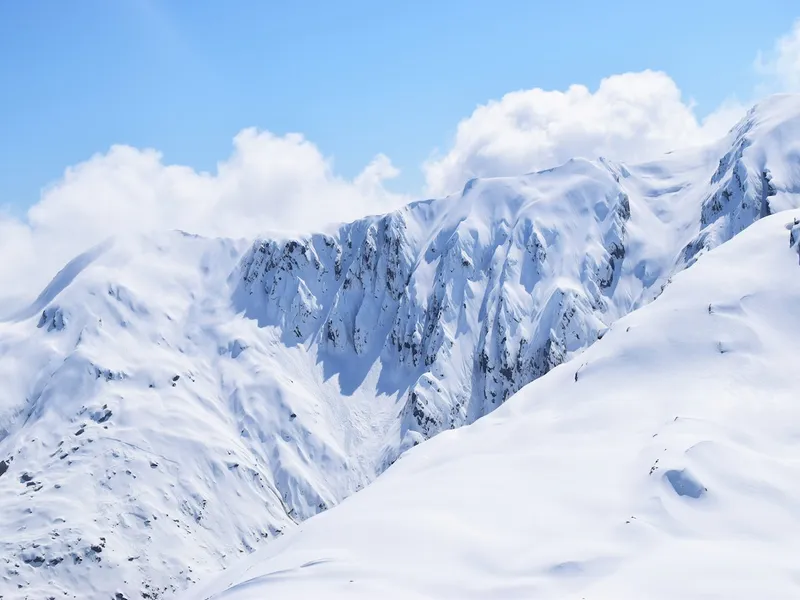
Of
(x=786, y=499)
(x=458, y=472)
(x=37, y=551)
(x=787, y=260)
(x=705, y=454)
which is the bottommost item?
(x=786, y=499)

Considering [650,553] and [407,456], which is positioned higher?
[407,456]

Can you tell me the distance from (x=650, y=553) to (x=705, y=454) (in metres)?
17.6

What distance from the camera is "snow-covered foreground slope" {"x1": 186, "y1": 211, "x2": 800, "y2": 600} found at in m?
55.7

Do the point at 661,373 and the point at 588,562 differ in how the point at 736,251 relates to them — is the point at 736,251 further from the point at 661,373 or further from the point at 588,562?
the point at 588,562

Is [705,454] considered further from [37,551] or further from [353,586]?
[37,551]

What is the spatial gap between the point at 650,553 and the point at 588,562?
5.14m

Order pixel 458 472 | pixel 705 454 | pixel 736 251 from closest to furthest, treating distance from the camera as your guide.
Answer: pixel 705 454, pixel 458 472, pixel 736 251

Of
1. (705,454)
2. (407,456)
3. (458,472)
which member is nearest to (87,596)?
(407,456)

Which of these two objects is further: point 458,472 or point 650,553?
point 458,472

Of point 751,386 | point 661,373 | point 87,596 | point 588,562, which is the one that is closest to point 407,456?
point 661,373

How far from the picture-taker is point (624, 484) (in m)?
71.9

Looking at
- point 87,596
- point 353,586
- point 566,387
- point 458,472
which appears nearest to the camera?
point 353,586

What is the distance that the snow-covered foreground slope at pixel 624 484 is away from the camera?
5569cm

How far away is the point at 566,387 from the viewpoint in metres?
109
